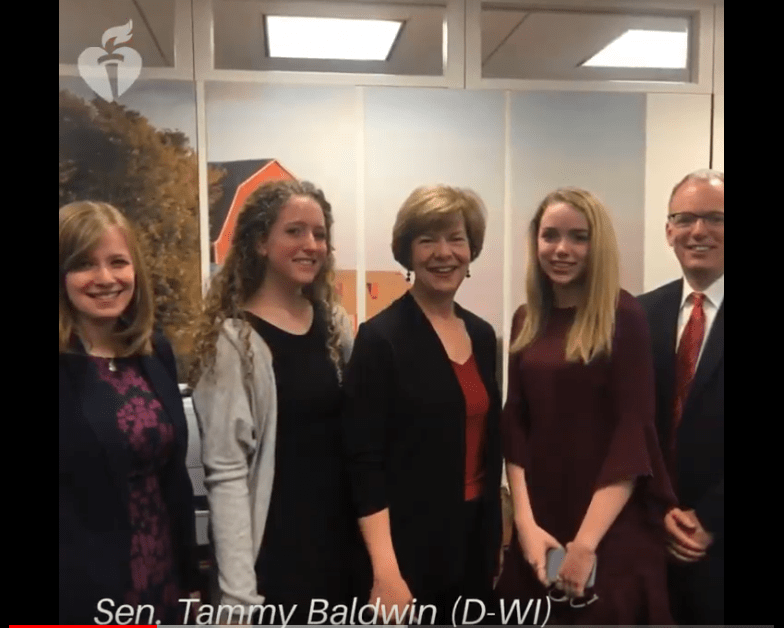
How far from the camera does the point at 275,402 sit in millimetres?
1685

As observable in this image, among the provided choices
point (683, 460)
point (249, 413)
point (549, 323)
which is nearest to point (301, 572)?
point (249, 413)

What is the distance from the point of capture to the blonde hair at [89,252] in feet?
5.36

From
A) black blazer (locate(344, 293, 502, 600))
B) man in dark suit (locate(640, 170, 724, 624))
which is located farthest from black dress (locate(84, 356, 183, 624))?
man in dark suit (locate(640, 170, 724, 624))

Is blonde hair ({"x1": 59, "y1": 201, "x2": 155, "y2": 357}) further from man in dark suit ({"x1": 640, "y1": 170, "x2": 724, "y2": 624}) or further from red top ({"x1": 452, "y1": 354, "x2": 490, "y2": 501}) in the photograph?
man in dark suit ({"x1": 640, "y1": 170, "x2": 724, "y2": 624})

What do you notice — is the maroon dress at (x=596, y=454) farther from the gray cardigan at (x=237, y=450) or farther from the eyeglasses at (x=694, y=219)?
the gray cardigan at (x=237, y=450)

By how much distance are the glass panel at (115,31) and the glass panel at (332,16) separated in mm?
153

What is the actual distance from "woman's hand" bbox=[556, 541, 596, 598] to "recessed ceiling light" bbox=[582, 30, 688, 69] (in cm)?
140

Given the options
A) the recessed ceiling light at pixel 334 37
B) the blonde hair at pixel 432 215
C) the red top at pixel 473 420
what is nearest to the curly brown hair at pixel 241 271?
the blonde hair at pixel 432 215

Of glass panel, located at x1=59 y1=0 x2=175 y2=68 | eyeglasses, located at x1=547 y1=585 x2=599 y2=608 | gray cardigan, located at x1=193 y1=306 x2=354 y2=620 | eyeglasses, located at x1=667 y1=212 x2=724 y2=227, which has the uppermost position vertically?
glass panel, located at x1=59 y1=0 x2=175 y2=68

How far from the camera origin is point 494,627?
1852 mm

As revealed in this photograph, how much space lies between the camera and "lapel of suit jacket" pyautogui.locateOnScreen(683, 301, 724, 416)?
184 cm

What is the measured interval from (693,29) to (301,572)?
6.35 ft

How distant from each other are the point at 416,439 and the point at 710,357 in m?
0.90

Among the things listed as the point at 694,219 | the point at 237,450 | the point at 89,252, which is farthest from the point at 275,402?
the point at 694,219
